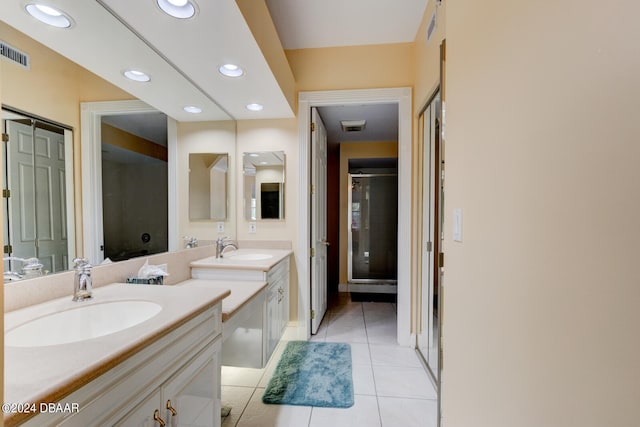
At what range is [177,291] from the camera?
3.85 feet

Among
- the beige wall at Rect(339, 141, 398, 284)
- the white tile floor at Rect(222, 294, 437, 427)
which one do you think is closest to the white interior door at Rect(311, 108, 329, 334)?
the white tile floor at Rect(222, 294, 437, 427)

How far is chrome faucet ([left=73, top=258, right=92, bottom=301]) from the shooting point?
3.44ft

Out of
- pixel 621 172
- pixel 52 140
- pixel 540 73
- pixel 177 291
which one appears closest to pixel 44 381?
pixel 177 291

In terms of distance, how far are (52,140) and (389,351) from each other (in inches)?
101

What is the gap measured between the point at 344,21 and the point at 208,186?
178cm

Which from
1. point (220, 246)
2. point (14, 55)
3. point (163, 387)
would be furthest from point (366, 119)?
point (163, 387)

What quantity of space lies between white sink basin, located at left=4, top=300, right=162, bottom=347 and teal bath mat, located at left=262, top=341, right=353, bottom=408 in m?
1.09

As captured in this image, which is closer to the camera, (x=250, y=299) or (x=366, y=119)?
(x=250, y=299)

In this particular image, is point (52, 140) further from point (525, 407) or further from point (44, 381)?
point (525, 407)

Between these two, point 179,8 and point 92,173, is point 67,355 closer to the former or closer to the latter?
point 92,173

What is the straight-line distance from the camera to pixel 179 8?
1229 millimetres

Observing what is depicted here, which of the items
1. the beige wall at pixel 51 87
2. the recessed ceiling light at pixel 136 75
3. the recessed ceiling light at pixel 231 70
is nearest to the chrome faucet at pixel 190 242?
the beige wall at pixel 51 87

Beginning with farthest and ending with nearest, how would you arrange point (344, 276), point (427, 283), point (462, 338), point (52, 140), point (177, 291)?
point (344, 276), point (427, 283), point (177, 291), point (52, 140), point (462, 338)

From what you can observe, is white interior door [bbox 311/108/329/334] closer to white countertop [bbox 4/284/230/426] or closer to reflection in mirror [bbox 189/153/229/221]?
reflection in mirror [bbox 189/153/229/221]
